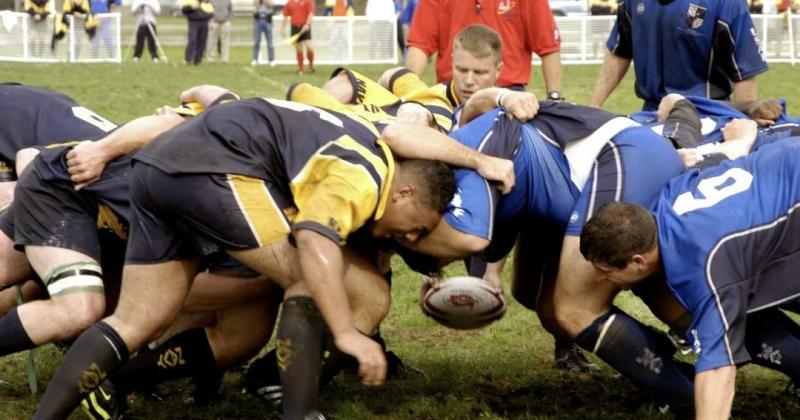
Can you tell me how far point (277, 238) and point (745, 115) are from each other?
105 inches

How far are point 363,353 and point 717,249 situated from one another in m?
1.32

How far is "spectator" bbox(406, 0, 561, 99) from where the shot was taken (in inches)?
337

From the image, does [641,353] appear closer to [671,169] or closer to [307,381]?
[671,169]

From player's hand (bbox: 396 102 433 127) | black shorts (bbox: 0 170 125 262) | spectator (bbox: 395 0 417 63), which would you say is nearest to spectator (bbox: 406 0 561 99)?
player's hand (bbox: 396 102 433 127)

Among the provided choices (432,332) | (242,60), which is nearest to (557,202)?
(432,332)

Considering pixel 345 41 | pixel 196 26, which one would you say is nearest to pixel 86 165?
pixel 196 26

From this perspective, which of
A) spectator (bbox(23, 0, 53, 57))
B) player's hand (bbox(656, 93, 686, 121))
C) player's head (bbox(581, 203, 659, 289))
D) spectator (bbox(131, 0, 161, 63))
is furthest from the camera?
spectator (bbox(131, 0, 161, 63))

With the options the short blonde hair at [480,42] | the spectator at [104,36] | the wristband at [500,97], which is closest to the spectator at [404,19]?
the spectator at [104,36]

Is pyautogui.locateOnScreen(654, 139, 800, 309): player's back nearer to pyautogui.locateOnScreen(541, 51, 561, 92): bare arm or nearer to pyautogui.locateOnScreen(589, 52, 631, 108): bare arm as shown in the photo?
pyautogui.locateOnScreen(589, 52, 631, 108): bare arm

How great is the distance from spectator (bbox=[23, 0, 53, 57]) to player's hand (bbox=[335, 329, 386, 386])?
2194 cm

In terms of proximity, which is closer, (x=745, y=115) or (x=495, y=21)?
(x=745, y=115)

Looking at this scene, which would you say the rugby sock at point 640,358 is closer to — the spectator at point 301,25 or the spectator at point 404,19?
the spectator at point 301,25

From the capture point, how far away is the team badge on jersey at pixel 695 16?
7.48m

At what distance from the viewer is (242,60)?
1092 inches
